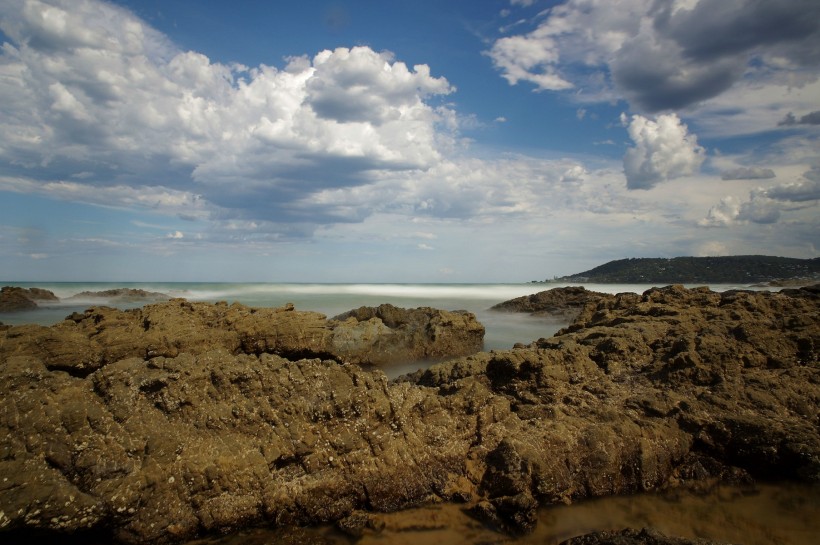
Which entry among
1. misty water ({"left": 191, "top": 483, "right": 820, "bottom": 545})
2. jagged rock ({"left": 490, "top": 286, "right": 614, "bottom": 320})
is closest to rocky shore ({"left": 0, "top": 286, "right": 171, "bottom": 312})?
jagged rock ({"left": 490, "top": 286, "right": 614, "bottom": 320})

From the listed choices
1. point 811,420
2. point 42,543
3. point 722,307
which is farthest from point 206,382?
point 722,307

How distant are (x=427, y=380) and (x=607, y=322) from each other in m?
4.29

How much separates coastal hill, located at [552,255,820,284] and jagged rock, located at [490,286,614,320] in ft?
135

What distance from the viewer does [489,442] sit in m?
4.52

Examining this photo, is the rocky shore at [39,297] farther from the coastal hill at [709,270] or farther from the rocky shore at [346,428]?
the coastal hill at [709,270]

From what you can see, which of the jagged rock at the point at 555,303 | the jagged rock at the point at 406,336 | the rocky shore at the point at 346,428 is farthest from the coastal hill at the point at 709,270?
the rocky shore at the point at 346,428

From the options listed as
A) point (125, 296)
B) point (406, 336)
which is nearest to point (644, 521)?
point (406, 336)

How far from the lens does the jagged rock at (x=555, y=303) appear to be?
21828 millimetres

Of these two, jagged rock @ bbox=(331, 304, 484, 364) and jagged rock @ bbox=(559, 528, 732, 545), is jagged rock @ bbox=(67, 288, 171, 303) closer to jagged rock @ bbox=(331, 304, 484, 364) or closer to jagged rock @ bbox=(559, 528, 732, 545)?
jagged rock @ bbox=(331, 304, 484, 364)

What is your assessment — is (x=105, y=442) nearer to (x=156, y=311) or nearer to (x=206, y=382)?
(x=206, y=382)

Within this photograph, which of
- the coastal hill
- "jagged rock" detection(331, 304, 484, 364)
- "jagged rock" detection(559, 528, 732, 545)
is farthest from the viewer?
the coastal hill

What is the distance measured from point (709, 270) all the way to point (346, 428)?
2767 inches

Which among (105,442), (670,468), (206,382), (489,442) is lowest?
(670,468)

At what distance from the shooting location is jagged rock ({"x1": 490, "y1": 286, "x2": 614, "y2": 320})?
21.8 meters
